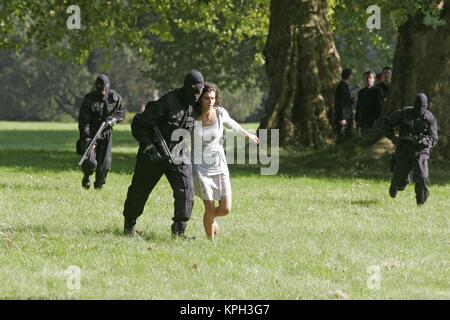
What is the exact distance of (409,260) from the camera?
38.3 ft

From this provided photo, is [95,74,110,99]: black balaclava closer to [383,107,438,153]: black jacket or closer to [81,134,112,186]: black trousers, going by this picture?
[81,134,112,186]: black trousers

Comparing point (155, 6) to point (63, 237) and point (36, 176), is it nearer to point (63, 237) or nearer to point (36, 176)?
point (36, 176)

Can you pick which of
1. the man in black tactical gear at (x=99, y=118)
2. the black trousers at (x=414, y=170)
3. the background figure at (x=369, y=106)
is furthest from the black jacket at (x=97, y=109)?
the background figure at (x=369, y=106)

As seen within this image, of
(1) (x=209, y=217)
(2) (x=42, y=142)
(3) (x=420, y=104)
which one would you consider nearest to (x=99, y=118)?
(3) (x=420, y=104)

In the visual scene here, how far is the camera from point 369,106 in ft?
86.8

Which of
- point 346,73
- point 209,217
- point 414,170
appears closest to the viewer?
point 209,217

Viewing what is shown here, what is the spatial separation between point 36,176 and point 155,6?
1263 cm

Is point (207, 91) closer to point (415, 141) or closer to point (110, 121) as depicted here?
point (110, 121)

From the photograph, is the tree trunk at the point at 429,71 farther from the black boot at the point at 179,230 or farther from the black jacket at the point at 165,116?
the black jacket at the point at 165,116

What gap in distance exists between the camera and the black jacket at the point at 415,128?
1680 cm

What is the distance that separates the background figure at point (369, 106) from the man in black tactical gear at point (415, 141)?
855cm

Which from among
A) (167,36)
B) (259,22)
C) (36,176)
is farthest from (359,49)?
(36,176)

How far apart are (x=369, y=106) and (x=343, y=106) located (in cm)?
84

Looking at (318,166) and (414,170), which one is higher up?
(414,170)
